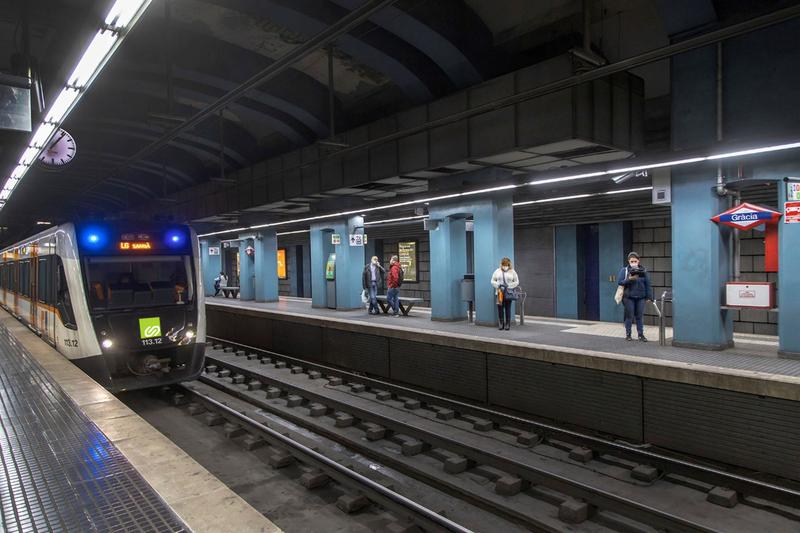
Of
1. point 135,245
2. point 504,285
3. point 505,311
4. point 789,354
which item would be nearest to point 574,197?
point 504,285

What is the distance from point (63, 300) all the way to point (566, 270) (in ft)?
46.2

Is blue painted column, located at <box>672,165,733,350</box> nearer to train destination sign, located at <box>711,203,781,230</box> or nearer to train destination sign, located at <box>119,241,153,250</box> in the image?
train destination sign, located at <box>711,203,781,230</box>

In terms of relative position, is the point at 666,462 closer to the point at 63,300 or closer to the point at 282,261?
the point at 63,300

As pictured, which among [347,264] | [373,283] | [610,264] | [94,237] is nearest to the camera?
[94,237]

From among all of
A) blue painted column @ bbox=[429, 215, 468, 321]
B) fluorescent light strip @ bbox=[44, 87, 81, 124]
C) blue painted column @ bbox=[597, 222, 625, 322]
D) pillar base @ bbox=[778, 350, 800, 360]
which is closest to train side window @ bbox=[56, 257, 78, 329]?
fluorescent light strip @ bbox=[44, 87, 81, 124]

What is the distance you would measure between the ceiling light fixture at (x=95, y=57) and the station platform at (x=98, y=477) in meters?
3.34

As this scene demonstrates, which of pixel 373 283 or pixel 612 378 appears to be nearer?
pixel 612 378

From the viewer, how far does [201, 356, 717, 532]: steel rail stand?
446cm

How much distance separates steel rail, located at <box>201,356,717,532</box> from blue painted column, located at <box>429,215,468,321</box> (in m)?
5.12

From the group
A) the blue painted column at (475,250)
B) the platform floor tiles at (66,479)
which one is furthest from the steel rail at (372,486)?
the blue painted column at (475,250)

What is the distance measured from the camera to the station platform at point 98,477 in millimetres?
2812

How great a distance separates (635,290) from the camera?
8.92m

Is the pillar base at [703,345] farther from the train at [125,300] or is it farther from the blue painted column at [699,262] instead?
the train at [125,300]

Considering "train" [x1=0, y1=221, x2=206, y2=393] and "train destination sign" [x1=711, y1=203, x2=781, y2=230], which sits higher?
"train destination sign" [x1=711, y1=203, x2=781, y2=230]
